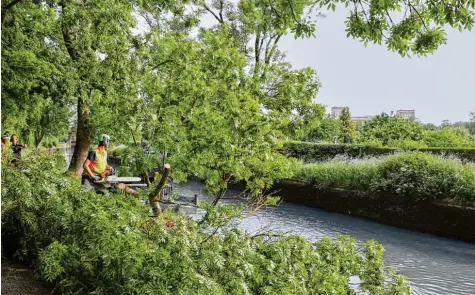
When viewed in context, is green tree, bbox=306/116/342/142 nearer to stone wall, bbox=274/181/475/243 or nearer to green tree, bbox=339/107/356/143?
green tree, bbox=339/107/356/143

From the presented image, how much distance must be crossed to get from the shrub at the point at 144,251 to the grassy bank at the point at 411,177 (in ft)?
27.7

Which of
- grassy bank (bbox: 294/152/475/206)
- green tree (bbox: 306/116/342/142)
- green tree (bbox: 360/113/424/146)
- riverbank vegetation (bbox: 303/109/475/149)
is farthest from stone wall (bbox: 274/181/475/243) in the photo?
green tree (bbox: 306/116/342/142)

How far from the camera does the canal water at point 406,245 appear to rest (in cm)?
739

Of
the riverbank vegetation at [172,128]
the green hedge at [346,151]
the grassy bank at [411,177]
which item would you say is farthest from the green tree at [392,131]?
the riverbank vegetation at [172,128]

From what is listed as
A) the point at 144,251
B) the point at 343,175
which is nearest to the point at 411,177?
the point at 343,175

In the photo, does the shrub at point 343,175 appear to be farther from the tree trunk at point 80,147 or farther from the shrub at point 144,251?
the shrub at point 144,251

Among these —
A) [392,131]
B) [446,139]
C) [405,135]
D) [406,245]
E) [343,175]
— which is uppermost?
[392,131]

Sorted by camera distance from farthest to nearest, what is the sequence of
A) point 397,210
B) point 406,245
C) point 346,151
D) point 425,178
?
point 346,151 < point 397,210 < point 425,178 < point 406,245

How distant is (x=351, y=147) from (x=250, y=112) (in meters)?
14.4

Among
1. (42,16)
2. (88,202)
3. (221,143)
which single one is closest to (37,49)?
(42,16)

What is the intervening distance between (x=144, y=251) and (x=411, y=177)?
451 inches

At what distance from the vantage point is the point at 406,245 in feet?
33.3

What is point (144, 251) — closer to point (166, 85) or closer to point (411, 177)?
point (166, 85)

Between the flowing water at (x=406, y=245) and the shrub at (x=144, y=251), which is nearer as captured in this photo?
the shrub at (x=144, y=251)
